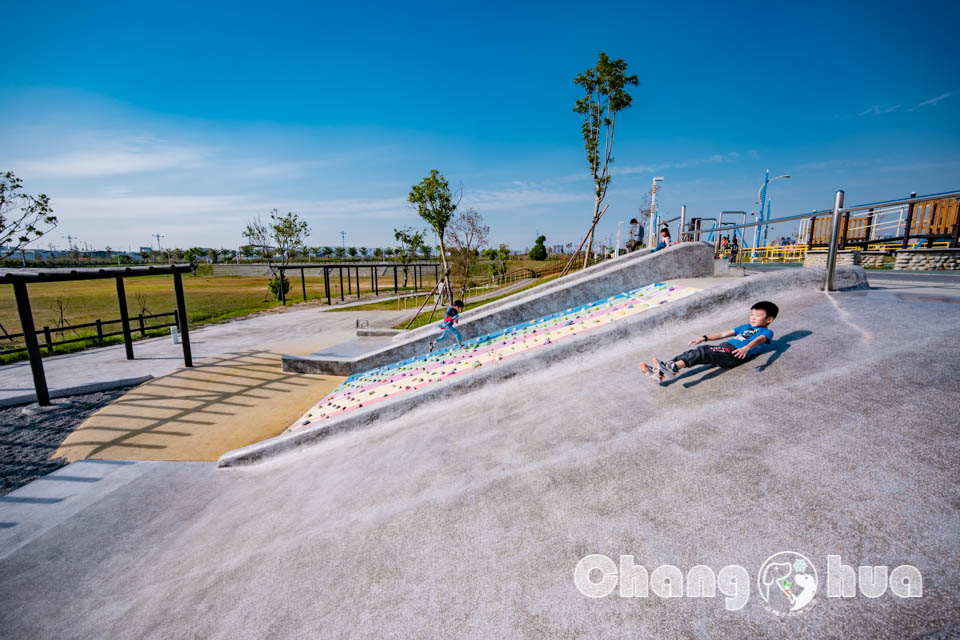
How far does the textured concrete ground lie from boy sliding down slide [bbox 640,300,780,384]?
0.52 ft

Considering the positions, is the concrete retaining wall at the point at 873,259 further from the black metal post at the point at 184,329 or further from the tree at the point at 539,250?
the tree at the point at 539,250

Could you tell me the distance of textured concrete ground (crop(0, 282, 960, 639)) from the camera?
2043mm

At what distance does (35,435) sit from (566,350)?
9.97 meters

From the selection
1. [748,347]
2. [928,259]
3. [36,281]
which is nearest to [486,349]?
[748,347]

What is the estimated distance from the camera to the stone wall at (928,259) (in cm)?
1140

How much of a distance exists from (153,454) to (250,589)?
4.94 m

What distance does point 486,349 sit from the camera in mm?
8328

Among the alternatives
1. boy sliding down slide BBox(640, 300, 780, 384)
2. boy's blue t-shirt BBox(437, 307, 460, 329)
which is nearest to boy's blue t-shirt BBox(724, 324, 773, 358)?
boy sliding down slide BBox(640, 300, 780, 384)

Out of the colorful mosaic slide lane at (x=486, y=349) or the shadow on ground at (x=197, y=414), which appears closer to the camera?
the shadow on ground at (x=197, y=414)

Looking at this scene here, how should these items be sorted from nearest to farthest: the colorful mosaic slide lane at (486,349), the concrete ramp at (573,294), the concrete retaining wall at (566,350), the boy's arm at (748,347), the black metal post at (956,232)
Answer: the boy's arm at (748,347) → the concrete retaining wall at (566,350) → the colorful mosaic slide lane at (486,349) → the concrete ramp at (573,294) → the black metal post at (956,232)

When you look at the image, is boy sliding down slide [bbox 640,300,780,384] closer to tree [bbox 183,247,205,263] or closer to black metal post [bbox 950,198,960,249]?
black metal post [bbox 950,198,960,249]

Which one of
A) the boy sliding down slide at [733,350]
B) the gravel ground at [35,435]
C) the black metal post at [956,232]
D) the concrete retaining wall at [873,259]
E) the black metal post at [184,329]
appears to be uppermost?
the black metal post at [956,232]

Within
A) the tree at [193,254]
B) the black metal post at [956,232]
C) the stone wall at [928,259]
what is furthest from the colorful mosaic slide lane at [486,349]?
the tree at [193,254]

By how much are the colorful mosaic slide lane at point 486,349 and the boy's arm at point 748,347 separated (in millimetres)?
2914
